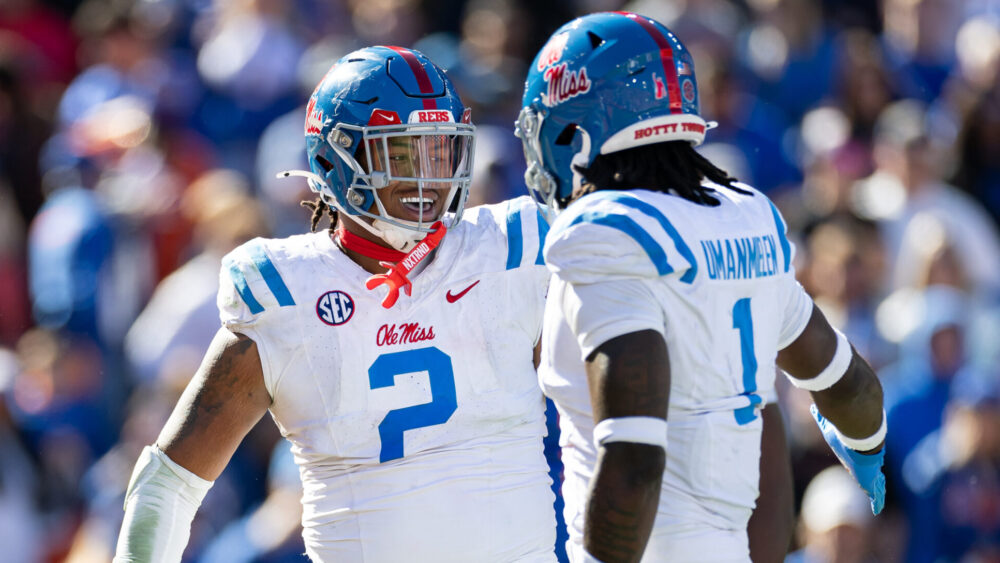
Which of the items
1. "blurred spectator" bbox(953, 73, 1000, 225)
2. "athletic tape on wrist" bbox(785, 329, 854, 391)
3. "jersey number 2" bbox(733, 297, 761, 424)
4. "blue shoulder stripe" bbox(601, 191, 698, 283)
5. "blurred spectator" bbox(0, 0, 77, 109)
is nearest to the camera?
"blue shoulder stripe" bbox(601, 191, 698, 283)

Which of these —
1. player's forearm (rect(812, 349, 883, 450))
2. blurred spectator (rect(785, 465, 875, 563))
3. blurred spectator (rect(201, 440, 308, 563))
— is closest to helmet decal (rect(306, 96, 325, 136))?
player's forearm (rect(812, 349, 883, 450))

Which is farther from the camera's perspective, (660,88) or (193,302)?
(193,302)

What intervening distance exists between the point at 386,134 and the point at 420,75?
0.19 m

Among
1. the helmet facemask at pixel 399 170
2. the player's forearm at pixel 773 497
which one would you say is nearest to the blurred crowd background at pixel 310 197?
the player's forearm at pixel 773 497

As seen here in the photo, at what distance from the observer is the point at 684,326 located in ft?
9.68

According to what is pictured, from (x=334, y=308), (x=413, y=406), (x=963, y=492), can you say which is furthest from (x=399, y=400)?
(x=963, y=492)

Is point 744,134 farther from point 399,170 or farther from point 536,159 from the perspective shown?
point 536,159

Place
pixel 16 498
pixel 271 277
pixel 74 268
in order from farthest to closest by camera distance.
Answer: pixel 74 268
pixel 16 498
pixel 271 277

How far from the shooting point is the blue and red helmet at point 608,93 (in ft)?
10.2

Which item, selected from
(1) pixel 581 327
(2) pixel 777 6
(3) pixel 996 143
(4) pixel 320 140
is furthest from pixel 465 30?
(1) pixel 581 327

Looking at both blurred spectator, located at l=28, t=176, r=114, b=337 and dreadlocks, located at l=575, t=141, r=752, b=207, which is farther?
blurred spectator, located at l=28, t=176, r=114, b=337

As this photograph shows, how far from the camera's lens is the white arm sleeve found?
350cm

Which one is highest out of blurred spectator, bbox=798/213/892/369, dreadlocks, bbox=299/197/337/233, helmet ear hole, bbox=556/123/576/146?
helmet ear hole, bbox=556/123/576/146

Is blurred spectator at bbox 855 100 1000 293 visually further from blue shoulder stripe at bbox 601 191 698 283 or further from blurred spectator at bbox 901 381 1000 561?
blue shoulder stripe at bbox 601 191 698 283
